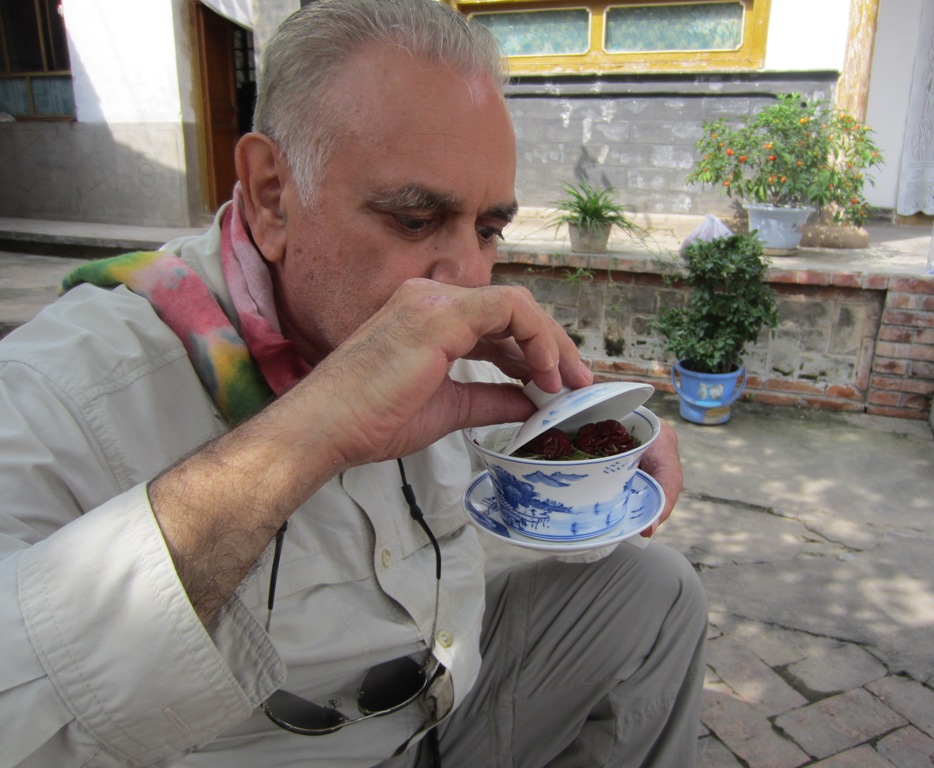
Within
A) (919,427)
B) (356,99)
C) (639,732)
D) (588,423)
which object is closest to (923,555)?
(919,427)

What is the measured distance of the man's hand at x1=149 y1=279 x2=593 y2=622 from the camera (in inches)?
35.4

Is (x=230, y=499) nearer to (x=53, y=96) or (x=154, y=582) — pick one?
(x=154, y=582)

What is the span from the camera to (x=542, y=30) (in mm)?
7012

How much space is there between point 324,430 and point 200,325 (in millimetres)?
434

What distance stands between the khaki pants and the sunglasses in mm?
231

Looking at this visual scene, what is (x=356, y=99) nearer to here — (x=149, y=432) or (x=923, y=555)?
(x=149, y=432)

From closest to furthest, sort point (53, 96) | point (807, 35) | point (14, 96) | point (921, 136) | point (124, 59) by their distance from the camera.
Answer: point (807, 35)
point (921, 136)
point (124, 59)
point (53, 96)
point (14, 96)

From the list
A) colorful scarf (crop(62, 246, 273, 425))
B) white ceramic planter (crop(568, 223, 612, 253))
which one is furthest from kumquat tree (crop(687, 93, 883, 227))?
colorful scarf (crop(62, 246, 273, 425))

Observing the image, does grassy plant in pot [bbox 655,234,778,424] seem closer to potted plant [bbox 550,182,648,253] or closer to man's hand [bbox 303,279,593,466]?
potted plant [bbox 550,182,648,253]

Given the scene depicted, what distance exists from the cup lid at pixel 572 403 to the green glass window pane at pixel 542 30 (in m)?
6.40

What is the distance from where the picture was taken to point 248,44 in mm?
9469

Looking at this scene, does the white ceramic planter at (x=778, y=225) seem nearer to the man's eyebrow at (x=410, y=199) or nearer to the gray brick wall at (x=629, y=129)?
the gray brick wall at (x=629, y=129)

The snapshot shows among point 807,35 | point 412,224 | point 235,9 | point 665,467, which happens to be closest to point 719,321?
point 665,467

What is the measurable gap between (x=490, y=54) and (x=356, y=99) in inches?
13.3
